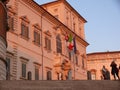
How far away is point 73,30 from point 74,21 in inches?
71.8

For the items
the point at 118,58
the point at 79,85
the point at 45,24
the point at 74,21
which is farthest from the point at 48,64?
the point at 118,58

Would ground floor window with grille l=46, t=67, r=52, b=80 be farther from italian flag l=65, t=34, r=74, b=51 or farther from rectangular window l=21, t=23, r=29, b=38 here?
italian flag l=65, t=34, r=74, b=51

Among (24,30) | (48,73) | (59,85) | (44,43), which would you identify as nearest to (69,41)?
(44,43)

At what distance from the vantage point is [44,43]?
111 feet

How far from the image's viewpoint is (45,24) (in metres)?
34.5

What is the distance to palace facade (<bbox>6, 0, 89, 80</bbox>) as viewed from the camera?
91.6 ft

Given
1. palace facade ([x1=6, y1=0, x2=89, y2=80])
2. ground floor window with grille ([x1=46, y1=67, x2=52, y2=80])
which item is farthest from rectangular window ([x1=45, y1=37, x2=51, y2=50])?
ground floor window with grille ([x1=46, y1=67, x2=52, y2=80])

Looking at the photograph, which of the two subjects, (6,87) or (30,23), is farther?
(30,23)

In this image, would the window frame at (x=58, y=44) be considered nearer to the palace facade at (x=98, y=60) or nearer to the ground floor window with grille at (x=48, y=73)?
the ground floor window with grille at (x=48, y=73)

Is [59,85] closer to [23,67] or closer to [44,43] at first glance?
[23,67]

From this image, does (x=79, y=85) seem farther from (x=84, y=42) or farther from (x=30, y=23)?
(x=84, y=42)

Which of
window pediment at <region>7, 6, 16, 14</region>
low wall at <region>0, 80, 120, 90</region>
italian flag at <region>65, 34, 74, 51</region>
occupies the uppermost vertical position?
window pediment at <region>7, 6, 16, 14</region>

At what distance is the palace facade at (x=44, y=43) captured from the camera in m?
27.9

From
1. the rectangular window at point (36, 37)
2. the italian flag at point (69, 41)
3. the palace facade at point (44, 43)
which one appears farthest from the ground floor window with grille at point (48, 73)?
the italian flag at point (69, 41)
